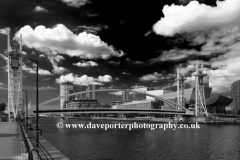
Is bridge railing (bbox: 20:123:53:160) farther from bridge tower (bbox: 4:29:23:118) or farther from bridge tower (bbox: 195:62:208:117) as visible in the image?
bridge tower (bbox: 195:62:208:117)

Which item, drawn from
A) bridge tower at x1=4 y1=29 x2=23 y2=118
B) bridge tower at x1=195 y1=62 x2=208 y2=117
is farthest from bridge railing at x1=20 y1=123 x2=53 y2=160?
bridge tower at x1=195 y1=62 x2=208 y2=117

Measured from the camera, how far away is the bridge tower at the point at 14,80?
98.2 metres

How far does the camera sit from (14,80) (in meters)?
102

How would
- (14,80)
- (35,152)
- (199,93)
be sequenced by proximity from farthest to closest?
(199,93) → (14,80) → (35,152)

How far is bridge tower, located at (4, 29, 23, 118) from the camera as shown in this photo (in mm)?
98188

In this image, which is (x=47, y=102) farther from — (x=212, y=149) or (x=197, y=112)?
(x=212, y=149)

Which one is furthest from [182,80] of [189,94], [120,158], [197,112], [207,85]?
[120,158]

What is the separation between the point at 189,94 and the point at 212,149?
140 metres

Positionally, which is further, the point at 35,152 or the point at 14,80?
the point at 14,80

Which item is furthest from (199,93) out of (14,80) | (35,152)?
(35,152)

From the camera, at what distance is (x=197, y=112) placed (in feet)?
399

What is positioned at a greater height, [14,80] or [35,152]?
[14,80]

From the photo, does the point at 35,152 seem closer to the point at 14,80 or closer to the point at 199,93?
the point at 14,80

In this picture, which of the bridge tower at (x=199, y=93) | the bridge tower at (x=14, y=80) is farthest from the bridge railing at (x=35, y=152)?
the bridge tower at (x=199, y=93)
